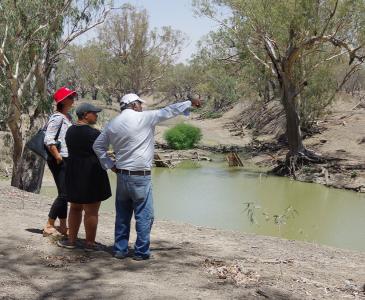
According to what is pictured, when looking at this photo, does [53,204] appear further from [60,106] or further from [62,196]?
[60,106]

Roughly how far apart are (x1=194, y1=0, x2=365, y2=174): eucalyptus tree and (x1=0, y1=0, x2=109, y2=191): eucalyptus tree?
23.1 feet

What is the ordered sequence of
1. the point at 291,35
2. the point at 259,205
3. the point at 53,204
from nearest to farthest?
the point at 53,204 → the point at 259,205 → the point at 291,35

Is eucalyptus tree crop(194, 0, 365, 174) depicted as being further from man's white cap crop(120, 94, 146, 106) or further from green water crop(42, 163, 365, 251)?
man's white cap crop(120, 94, 146, 106)

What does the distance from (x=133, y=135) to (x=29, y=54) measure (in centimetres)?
945

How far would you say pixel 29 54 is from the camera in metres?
13.5

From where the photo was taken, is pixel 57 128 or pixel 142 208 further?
pixel 57 128

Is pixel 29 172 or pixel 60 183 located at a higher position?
pixel 60 183

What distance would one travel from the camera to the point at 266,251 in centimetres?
664

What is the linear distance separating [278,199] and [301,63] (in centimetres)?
799

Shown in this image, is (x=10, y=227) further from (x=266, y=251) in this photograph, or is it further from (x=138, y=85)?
(x=138, y=85)

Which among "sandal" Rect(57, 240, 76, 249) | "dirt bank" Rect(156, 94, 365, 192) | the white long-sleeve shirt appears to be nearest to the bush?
"dirt bank" Rect(156, 94, 365, 192)

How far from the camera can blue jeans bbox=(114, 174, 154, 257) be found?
4.90 metres

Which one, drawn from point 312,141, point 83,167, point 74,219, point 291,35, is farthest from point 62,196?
point 312,141

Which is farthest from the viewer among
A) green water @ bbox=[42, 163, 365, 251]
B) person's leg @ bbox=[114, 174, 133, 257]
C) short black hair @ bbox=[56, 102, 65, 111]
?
green water @ bbox=[42, 163, 365, 251]
